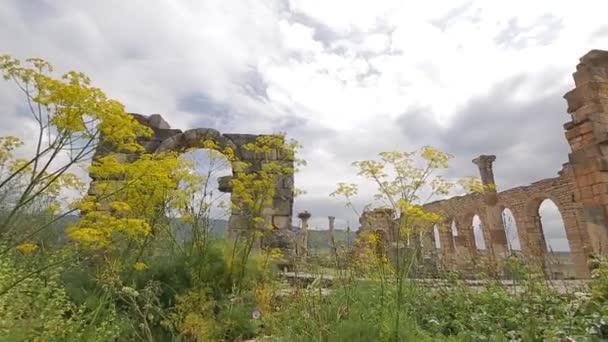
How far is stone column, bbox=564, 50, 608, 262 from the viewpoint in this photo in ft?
23.6

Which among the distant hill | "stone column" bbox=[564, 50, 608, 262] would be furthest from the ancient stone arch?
"stone column" bbox=[564, 50, 608, 262]

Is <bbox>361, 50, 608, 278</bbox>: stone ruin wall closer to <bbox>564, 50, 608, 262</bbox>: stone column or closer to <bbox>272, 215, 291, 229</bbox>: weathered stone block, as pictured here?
<bbox>564, 50, 608, 262</bbox>: stone column

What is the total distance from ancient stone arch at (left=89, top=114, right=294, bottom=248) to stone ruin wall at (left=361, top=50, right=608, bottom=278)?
6.83 ft

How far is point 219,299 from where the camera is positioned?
4969 mm

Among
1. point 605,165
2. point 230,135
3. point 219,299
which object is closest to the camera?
point 219,299

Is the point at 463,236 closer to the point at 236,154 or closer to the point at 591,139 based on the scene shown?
the point at 591,139

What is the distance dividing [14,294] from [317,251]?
123 inches

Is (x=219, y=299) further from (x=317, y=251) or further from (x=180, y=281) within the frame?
(x=317, y=251)

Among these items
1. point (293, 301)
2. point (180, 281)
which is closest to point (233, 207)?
point (180, 281)

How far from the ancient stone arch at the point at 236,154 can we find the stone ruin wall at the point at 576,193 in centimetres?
208

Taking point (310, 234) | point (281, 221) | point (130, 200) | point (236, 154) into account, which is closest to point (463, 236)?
point (281, 221)

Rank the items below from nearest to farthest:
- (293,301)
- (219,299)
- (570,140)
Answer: (293,301) < (219,299) < (570,140)

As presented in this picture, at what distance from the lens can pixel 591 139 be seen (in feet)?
24.7

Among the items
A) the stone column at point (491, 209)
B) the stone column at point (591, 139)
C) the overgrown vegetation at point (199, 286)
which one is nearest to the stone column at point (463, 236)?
the stone column at point (491, 209)
